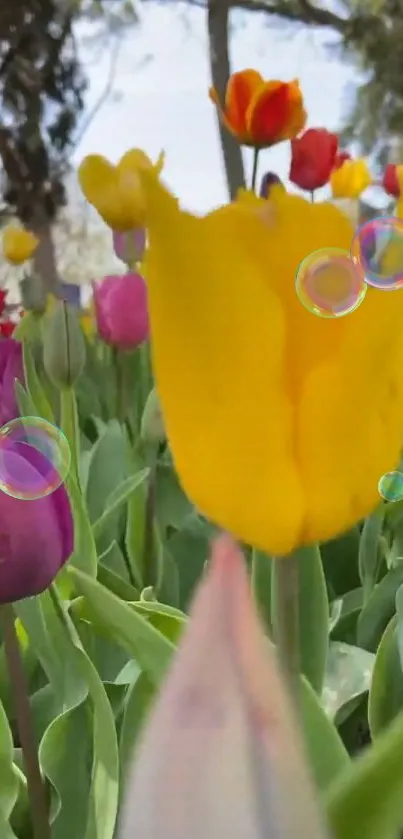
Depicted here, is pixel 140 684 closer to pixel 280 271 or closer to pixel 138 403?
pixel 280 271

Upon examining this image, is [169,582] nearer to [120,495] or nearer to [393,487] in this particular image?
[120,495]

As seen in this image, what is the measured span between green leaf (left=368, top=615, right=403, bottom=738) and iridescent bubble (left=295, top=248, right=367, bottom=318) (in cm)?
12

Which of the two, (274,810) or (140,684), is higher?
Answer: (274,810)

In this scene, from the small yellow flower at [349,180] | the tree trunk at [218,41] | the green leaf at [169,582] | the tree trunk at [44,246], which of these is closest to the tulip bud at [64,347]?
the green leaf at [169,582]

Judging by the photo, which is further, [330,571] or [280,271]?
[330,571]

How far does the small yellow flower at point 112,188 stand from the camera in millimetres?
725

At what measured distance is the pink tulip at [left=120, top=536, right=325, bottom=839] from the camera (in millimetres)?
101

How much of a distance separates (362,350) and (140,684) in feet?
0.51

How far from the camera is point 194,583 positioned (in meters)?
0.50

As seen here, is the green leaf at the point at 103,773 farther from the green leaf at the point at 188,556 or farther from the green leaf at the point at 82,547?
the green leaf at the point at 188,556

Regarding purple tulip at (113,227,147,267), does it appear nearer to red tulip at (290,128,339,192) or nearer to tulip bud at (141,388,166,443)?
red tulip at (290,128,339,192)

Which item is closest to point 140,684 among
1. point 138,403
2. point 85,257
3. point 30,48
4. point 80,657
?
point 80,657

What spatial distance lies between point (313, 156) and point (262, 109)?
0.14 meters

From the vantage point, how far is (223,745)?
102 mm
